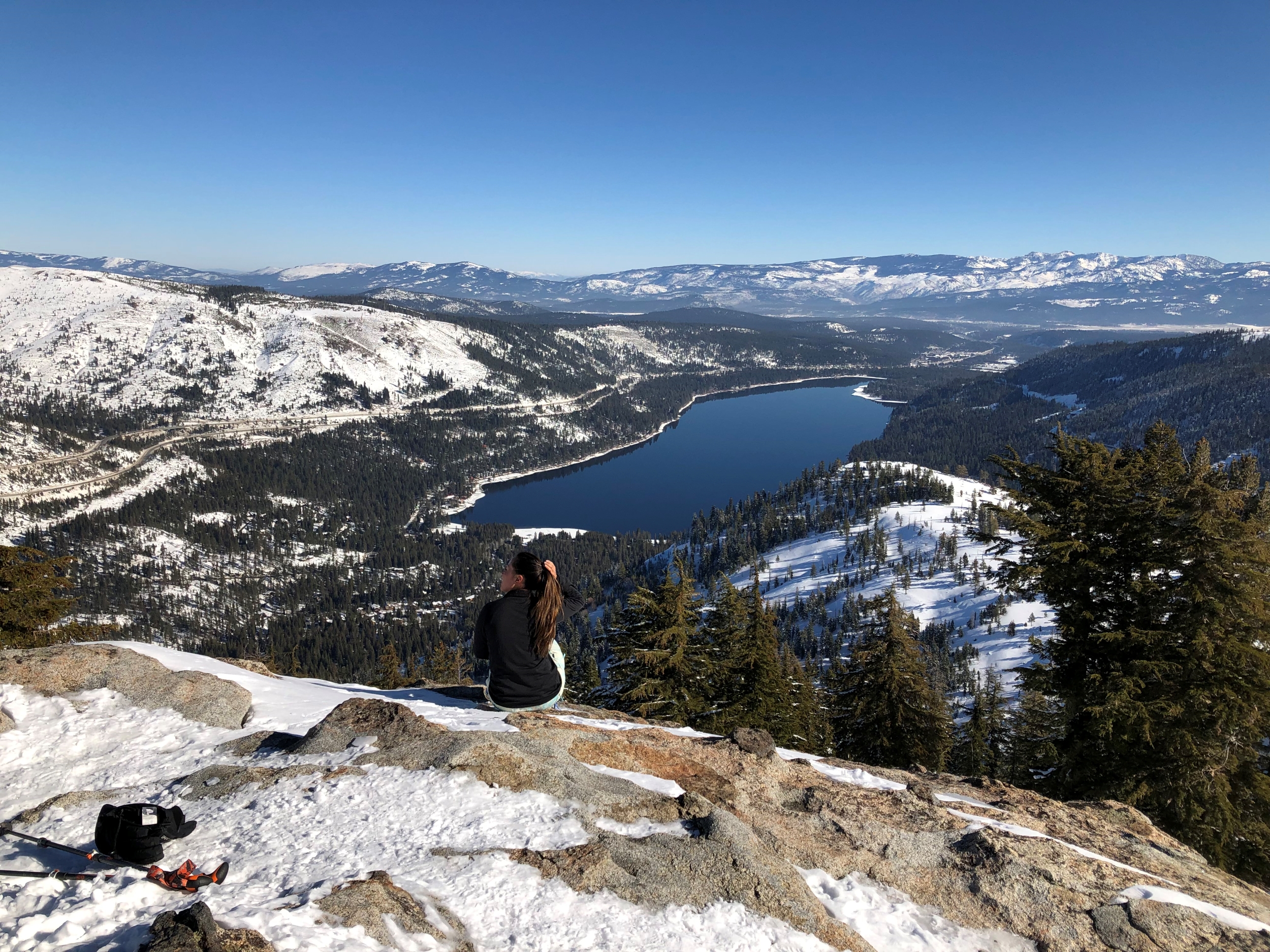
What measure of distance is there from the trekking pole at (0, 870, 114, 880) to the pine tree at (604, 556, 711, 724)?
22.2m

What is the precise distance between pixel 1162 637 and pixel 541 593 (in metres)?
15.9

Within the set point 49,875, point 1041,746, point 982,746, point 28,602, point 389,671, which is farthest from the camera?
point 389,671

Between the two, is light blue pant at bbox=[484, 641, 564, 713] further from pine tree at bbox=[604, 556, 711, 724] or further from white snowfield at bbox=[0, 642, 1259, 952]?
pine tree at bbox=[604, 556, 711, 724]

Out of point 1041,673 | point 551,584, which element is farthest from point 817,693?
point 551,584

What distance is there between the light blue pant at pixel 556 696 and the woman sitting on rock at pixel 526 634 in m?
0.02

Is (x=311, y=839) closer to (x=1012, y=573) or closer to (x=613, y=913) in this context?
(x=613, y=913)

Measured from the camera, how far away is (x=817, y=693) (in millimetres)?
43969

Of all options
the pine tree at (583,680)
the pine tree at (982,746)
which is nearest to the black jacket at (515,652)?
the pine tree at (583,680)

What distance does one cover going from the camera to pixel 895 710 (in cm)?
2939

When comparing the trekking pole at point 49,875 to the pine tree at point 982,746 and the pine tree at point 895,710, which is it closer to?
the pine tree at point 895,710

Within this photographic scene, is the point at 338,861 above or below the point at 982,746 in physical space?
above

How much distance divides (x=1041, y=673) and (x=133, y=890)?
68.8ft

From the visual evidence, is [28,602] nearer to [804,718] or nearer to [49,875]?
[49,875]

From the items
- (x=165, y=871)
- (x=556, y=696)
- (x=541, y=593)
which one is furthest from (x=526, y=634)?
(x=165, y=871)
